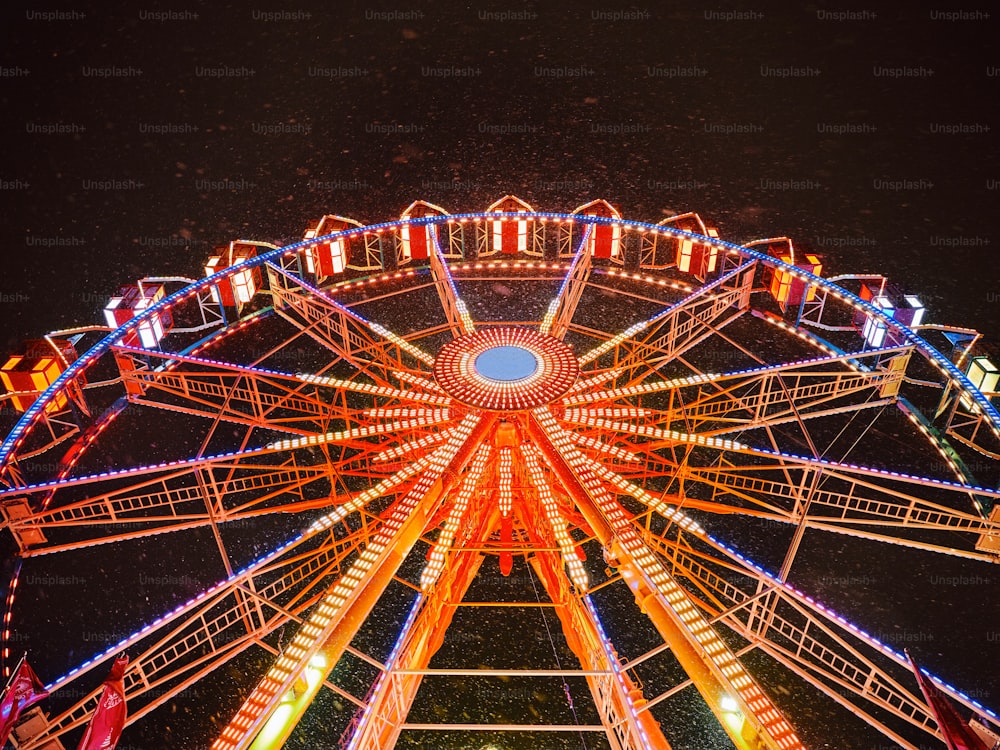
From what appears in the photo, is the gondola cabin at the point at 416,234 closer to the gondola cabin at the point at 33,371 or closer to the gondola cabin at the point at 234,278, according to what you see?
the gondola cabin at the point at 234,278

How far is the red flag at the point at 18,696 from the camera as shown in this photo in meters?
11.4

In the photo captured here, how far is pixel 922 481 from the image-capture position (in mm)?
13625

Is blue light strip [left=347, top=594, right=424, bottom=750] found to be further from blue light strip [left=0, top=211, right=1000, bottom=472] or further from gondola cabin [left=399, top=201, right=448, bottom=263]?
gondola cabin [left=399, top=201, right=448, bottom=263]

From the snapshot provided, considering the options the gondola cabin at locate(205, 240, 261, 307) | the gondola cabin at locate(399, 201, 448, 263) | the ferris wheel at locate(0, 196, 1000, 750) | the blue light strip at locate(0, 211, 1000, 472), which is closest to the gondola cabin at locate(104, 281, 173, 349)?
the ferris wheel at locate(0, 196, 1000, 750)

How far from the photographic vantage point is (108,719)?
1120cm

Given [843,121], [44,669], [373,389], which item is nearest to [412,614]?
[373,389]

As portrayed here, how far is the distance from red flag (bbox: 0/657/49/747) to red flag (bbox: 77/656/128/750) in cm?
102

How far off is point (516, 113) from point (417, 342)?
12097mm

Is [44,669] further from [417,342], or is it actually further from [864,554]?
[864,554]

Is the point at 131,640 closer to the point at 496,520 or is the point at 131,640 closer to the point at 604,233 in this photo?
the point at 496,520

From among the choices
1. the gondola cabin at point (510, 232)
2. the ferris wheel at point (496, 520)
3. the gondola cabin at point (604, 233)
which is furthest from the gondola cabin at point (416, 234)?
the gondola cabin at point (604, 233)

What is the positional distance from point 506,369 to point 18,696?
8291 mm

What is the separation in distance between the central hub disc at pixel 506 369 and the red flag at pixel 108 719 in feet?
20.3

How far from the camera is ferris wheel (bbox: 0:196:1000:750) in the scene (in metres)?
12.6
